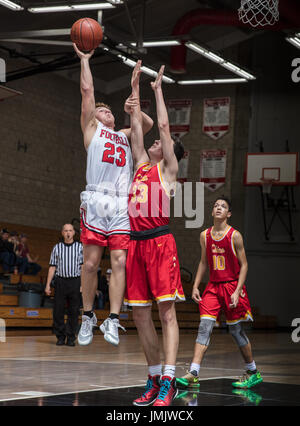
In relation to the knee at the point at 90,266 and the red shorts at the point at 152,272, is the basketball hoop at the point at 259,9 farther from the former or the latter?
the knee at the point at 90,266

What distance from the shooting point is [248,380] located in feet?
21.9

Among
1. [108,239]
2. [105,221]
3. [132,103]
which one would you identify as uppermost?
[132,103]

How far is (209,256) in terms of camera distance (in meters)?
7.05

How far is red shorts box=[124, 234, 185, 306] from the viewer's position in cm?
523

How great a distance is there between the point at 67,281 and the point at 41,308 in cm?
294

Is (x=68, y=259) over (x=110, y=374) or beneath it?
over

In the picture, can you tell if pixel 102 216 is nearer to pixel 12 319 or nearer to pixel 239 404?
pixel 239 404

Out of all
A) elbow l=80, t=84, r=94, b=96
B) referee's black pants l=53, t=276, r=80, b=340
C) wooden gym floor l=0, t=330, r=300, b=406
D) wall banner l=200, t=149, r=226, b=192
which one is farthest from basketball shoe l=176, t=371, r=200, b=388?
wall banner l=200, t=149, r=226, b=192

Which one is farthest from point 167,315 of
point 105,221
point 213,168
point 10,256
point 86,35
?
point 213,168

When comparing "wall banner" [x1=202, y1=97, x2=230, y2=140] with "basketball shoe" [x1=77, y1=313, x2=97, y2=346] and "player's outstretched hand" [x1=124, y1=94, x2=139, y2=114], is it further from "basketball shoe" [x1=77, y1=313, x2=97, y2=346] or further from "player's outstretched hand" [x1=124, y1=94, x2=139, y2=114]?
"basketball shoe" [x1=77, y1=313, x2=97, y2=346]

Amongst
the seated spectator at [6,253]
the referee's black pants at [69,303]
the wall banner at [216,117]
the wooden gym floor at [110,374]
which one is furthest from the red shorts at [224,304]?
the wall banner at [216,117]

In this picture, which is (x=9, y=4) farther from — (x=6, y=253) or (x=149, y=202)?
(x=149, y=202)

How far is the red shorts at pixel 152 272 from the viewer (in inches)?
206

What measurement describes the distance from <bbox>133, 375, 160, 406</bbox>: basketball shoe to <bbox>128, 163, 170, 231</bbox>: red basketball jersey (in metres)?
1.19
